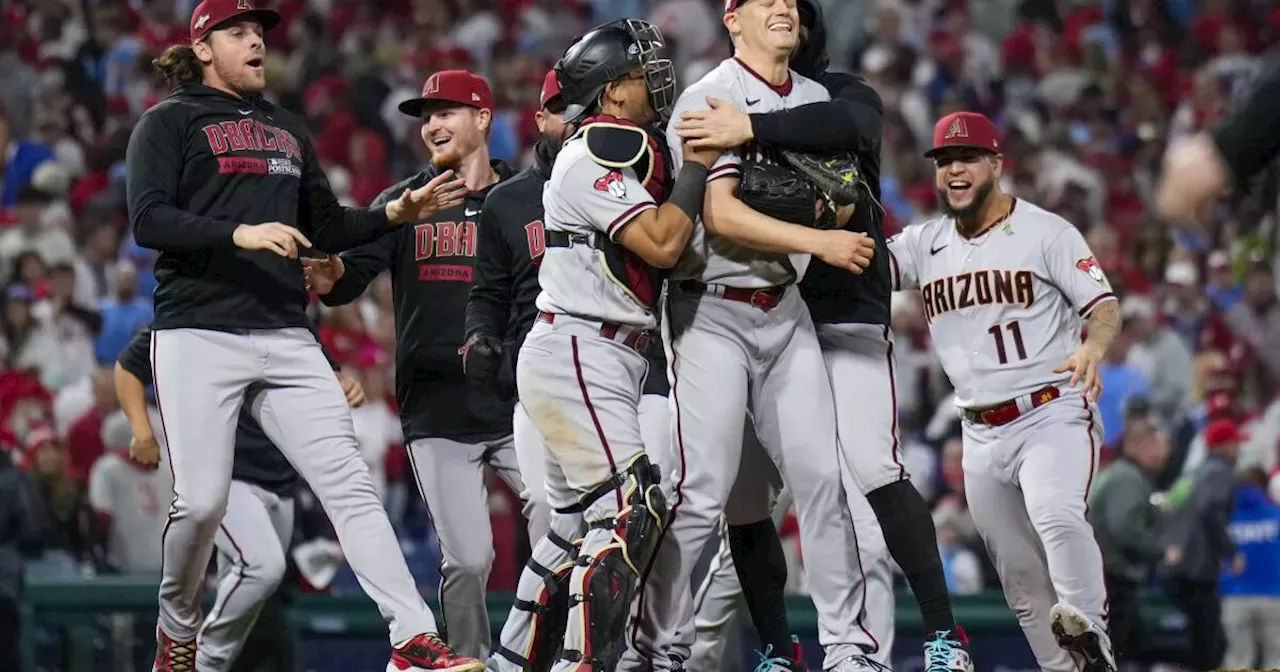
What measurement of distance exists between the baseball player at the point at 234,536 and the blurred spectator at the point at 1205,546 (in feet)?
18.6

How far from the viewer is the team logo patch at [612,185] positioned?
5758 mm

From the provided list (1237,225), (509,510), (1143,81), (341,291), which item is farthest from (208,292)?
(1143,81)

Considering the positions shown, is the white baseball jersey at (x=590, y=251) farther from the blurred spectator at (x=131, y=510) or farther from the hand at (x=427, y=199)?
the blurred spectator at (x=131, y=510)

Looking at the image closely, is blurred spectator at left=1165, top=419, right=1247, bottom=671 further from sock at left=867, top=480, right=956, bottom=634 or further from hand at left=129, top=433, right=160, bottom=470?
hand at left=129, top=433, right=160, bottom=470

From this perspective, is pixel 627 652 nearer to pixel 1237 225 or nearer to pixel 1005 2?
pixel 1237 225

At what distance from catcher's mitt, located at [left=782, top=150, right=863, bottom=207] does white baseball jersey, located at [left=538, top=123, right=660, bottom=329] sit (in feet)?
1.69

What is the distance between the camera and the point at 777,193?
596 cm

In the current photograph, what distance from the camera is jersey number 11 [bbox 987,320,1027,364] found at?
7172 mm

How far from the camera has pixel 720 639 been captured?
695 centimetres

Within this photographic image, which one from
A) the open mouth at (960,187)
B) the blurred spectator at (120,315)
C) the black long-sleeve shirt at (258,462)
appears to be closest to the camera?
the open mouth at (960,187)

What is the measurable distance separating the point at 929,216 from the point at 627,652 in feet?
29.4

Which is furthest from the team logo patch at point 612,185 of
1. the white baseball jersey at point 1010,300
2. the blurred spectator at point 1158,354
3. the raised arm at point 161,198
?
the blurred spectator at point 1158,354

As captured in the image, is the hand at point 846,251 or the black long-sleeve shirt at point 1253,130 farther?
the hand at point 846,251

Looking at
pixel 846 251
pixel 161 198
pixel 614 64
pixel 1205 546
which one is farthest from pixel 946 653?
pixel 1205 546
